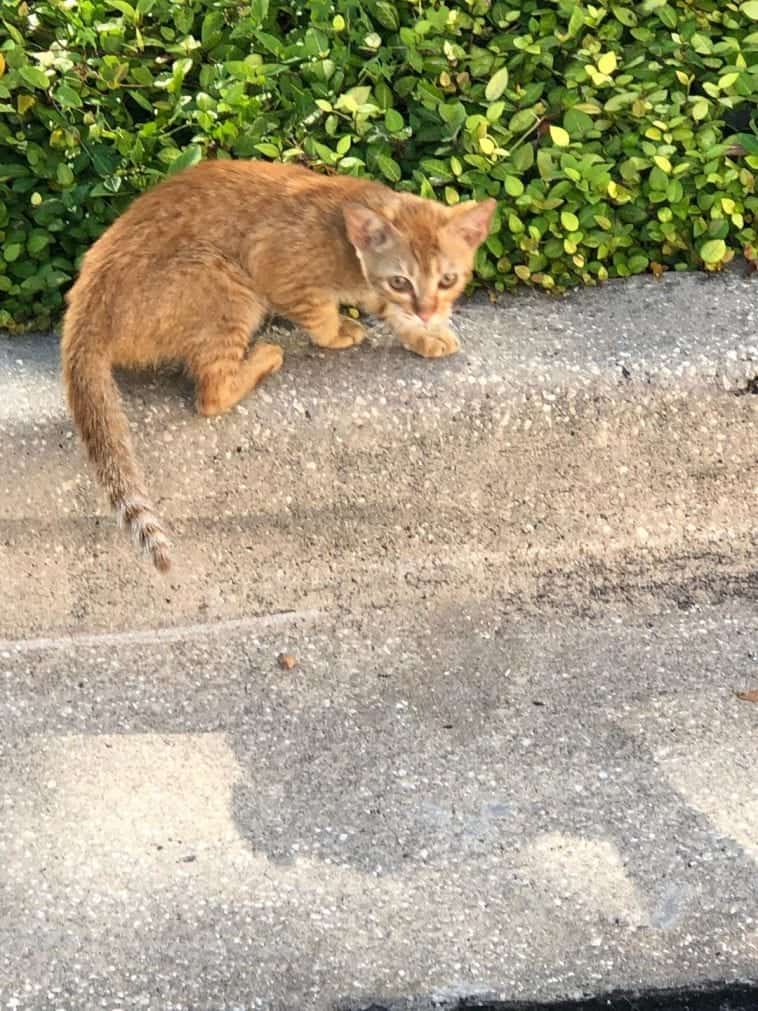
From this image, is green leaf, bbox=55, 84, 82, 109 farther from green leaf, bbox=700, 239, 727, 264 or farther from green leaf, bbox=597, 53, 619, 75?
green leaf, bbox=700, 239, 727, 264

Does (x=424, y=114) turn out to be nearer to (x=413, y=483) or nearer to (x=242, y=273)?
(x=242, y=273)

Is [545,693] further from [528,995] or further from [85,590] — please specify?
[85,590]

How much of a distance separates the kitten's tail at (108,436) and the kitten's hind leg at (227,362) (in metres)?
0.24

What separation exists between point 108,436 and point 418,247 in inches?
38.7

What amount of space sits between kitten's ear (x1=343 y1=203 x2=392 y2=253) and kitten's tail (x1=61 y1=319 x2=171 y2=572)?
29.2 inches

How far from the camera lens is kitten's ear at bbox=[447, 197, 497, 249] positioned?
356 cm

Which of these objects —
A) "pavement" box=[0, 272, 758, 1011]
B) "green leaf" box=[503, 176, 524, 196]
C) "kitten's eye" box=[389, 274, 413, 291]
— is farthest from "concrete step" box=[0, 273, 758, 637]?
"green leaf" box=[503, 176, 524, 196]

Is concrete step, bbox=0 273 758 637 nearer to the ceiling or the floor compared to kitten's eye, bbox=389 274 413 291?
nearer to the floor

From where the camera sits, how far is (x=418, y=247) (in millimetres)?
3527

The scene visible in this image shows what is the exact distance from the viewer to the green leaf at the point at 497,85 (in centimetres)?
388

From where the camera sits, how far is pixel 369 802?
3.01 metres

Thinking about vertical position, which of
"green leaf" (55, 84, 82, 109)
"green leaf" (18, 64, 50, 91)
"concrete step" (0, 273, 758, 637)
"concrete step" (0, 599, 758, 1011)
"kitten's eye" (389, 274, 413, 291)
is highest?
"green leaf" (18, 64, 50, 91)

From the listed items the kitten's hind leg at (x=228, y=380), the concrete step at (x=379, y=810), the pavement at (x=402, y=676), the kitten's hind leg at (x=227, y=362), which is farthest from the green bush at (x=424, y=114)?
the concrete step at (x=379, y=810)

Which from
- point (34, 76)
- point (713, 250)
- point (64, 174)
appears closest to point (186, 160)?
point (64, 174)
